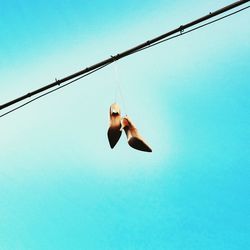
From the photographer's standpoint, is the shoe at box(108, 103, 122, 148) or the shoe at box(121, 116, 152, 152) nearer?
the shoe at box(121, 116, 152, 152)

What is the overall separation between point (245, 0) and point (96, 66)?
138 cm

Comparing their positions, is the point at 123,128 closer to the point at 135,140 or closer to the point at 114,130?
the point at 114,130

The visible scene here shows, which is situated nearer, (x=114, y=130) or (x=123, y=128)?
(x=114, y=130)

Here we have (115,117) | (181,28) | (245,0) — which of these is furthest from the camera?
(115,117)

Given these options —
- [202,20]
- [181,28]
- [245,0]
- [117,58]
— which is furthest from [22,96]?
[245,0]

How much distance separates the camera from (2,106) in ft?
9.02

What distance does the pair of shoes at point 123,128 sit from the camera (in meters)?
3.56

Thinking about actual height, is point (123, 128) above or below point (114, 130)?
above

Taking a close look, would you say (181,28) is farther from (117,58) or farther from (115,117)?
(115,117)

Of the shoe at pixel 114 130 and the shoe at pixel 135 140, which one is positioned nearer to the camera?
the shoe at pixel 135 140

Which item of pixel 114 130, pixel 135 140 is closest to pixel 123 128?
pixel 114 130

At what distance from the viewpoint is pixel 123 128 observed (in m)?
3.86

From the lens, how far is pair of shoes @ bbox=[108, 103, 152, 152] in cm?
356

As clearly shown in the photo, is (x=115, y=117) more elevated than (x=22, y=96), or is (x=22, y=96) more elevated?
(x=115, y=117)
